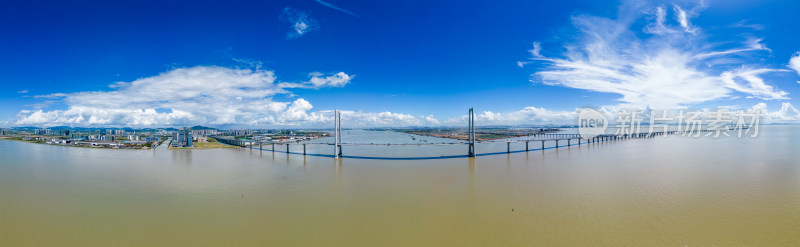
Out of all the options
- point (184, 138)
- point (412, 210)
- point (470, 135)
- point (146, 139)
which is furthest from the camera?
point (146, 139)

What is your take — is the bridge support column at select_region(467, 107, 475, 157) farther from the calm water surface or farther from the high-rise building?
the high-rise building

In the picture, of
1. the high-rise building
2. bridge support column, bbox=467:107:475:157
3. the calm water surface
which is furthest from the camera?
the high-rise building

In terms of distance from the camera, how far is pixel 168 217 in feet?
22.6

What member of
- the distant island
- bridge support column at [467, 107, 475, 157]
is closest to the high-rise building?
the distant island

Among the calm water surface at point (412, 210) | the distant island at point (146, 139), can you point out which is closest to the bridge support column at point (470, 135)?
the calm water surface at point (412, 210)

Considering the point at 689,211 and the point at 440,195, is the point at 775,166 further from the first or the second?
the point at 440,195

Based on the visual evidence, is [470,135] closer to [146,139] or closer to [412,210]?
[412,210]

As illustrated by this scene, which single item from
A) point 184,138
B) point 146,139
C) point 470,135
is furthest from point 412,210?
point 146,139

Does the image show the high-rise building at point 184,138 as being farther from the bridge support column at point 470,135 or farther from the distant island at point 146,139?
the bridge support column at point 470,135

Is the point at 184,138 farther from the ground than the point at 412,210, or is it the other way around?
the point at 184,138

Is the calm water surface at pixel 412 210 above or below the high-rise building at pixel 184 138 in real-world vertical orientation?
below

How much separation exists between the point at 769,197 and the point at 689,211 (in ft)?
12.6

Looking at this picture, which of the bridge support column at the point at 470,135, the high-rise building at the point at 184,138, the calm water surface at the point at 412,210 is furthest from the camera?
the high-rise building at the point at 184,138

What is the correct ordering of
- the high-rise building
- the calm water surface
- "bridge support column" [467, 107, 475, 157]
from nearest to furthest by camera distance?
the calm water surface
"bridge support column" [467, 107, 475, 157]
the high-rise building
